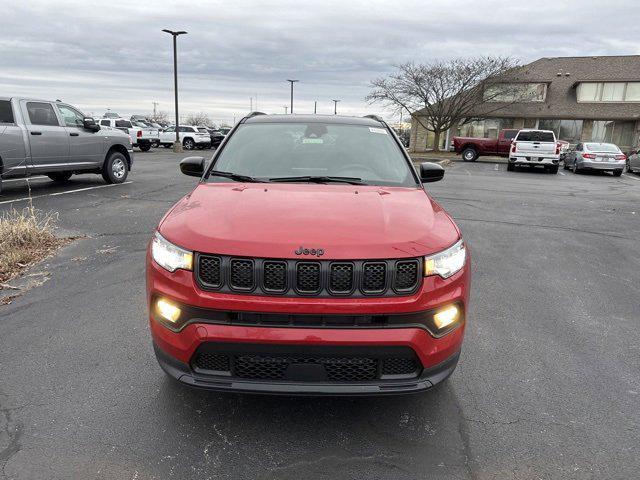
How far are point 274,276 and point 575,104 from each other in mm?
43818

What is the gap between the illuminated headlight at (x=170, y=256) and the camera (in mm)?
2584

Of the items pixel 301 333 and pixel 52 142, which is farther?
pixel 52 142

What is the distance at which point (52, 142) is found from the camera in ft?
35.6

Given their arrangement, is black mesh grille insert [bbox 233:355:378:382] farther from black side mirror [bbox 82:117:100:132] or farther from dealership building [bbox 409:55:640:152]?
dealership building [bbox 409:55:640:152]

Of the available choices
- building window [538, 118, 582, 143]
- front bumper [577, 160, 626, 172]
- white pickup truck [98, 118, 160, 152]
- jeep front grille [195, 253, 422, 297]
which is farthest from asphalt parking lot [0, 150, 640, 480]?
building window [538, 118, 582, 143]

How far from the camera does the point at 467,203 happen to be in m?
11.4

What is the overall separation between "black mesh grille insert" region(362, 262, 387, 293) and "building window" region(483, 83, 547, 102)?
123 ft

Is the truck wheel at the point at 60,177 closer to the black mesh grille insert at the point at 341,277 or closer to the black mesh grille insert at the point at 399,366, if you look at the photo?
the black mesh grille insert at the point at 341,277

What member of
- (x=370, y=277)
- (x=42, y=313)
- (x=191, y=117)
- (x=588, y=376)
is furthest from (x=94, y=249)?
A: (x=191, y=117)

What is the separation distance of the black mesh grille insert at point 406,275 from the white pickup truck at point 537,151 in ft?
68.6

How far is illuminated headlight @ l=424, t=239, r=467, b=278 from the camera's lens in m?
2.60

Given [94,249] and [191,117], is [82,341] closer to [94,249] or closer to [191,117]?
[94,249]

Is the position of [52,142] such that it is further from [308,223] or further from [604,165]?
[604,165]

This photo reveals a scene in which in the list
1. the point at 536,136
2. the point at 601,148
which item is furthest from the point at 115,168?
the point at 601,148
